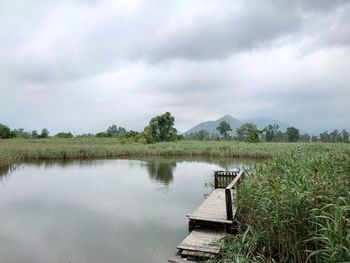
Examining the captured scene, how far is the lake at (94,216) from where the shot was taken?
20.3ft

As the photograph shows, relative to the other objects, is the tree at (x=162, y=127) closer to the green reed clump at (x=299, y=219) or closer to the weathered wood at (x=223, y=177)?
the weathered wood at (x=223, y=177)

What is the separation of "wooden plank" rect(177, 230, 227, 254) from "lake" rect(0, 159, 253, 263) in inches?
17.6

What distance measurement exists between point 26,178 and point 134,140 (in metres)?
→ 25.8

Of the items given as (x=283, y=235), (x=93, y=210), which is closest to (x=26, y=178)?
(x=93, y=210)

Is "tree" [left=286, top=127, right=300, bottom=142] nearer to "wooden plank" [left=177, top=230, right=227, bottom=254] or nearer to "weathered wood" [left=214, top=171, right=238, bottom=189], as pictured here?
"weathered wood" [left=214, top=171, right=238, bottom=189]

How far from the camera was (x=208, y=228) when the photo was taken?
6.75 metres

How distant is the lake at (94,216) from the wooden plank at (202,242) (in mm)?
446

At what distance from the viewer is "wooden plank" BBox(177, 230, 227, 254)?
5.54 m

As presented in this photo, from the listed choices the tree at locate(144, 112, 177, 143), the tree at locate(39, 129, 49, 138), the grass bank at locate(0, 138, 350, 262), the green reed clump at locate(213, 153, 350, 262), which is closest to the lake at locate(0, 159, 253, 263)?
the grass bank at locate(0, 138, 350, 262)

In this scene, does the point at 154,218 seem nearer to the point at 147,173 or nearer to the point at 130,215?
the point at 130,215

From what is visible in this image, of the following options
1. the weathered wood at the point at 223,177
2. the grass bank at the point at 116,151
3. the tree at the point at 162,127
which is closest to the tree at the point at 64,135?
the tree at the point at 162,127

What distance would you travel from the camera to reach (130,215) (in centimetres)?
882

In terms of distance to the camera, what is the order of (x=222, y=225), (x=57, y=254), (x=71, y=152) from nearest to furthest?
(x=57, y=254) < (x=222, y=225) < (x=71, y=152)

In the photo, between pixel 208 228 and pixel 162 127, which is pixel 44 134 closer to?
pixel 162 127
